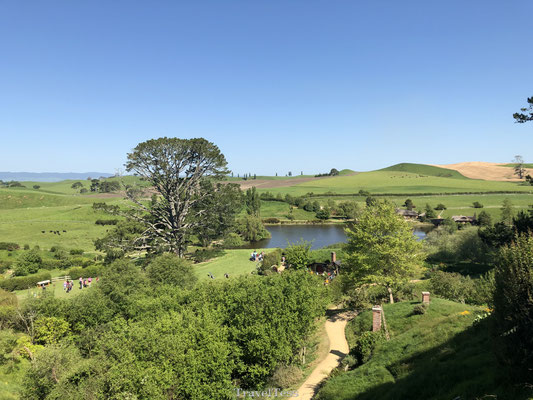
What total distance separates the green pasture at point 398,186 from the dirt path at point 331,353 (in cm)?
12496

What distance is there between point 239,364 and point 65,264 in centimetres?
3715

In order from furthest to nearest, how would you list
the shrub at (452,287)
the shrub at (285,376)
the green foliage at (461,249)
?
the green foliage at (461,249)
the shrub at (452,287)
the shrub at (285,376)

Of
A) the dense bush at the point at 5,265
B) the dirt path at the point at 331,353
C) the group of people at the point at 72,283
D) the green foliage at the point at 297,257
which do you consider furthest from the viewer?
the dense bush at the point at 5,265

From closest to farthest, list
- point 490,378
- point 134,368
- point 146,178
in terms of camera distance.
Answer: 1. point 490,378
2. point 134,368
3. point 146,178

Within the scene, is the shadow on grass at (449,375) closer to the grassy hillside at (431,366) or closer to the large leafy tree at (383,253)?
the grassy hillside at (431,366)

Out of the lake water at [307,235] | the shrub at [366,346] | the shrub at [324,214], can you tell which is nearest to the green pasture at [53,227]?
the lake water at [307,235]

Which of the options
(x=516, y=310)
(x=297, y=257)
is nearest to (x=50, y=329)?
(x=297, y=257)

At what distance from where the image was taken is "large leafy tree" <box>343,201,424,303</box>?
27.6 metres

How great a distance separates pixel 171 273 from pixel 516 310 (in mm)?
27259

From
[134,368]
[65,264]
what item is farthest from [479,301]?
[65,264]

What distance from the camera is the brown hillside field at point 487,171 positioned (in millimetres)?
151375

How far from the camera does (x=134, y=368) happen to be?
14477 mm

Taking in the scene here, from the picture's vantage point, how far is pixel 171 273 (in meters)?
29.7

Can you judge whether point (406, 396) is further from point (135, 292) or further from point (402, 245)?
point (135, 292)
